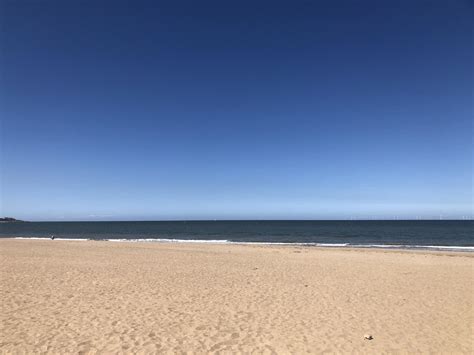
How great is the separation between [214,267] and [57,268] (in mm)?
7161

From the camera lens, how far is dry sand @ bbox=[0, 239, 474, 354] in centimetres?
691

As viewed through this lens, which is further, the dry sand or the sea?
the sea

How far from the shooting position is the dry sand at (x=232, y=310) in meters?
6.91

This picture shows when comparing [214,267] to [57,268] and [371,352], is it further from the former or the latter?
[371,352]

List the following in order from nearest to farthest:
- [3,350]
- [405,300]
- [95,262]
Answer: [3,350]
[405,300]
[95,262]

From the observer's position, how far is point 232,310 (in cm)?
917

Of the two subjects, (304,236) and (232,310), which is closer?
(232,310)

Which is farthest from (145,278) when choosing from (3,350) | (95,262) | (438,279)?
(438,279)

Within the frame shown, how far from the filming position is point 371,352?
21.8 ft

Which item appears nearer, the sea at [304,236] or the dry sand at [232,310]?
the dry sand at [232,310]

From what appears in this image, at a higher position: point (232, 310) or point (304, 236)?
point (304, 236)

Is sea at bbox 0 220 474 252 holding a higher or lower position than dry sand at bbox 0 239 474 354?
higher

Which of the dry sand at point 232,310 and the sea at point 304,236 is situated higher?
the sea at point 304,236

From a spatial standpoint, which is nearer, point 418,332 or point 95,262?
point 418,332
